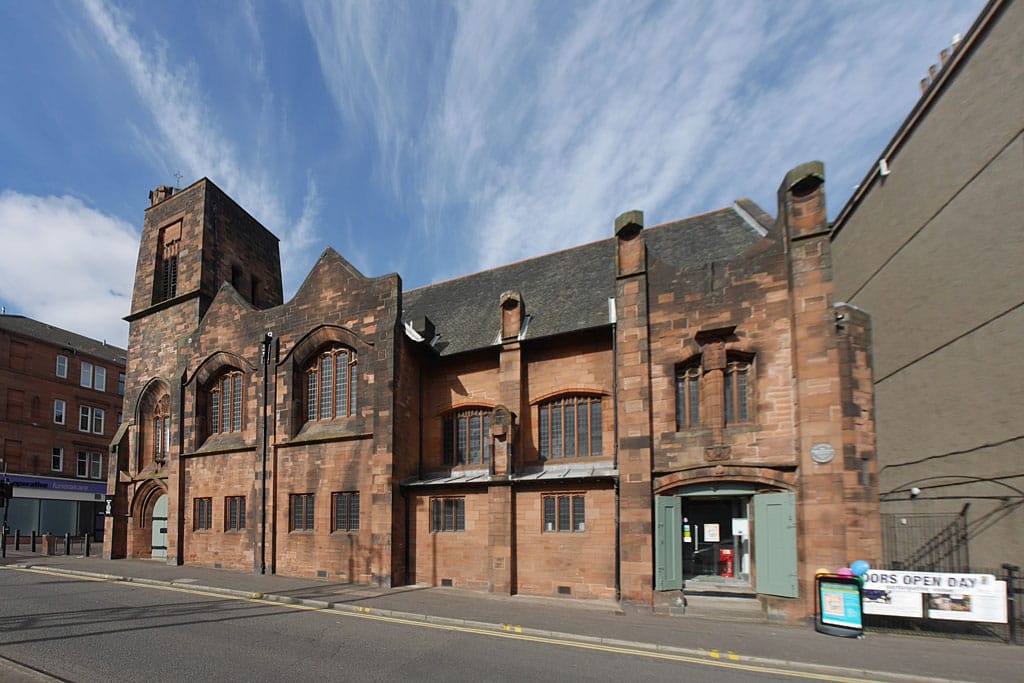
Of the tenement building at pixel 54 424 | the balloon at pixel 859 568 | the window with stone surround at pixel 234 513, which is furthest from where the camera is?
the tenement building at pixel 54 424

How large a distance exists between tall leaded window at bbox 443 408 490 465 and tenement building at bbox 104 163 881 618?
0.23ft

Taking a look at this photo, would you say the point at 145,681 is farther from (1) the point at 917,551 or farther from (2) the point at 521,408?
(1) the point at 917,551

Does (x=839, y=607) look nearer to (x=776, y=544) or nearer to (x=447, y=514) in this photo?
(x=776, y=544)

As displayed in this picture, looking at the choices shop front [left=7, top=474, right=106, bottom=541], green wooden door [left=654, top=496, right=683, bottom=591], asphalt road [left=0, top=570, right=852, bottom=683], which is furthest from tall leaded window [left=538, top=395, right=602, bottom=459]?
shop front [left=7, top=474, right=106, bottom=541]

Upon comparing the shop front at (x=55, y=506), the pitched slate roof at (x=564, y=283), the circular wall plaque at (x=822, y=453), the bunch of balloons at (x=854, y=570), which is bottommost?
the shop front at (x=55, y=506)

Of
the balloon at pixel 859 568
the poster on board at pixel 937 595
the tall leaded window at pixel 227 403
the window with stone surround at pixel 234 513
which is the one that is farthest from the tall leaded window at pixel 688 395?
the tall leaded window at pixel 227 403

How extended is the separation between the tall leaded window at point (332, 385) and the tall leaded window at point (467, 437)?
3425 millimetres

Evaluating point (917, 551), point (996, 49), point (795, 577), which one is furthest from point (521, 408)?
point (996, 49)

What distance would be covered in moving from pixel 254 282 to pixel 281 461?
41.3ft

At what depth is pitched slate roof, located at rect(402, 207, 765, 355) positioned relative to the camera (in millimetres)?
16828

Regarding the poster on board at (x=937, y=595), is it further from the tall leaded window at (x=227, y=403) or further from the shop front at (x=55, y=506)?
the shop front at (x=55, y=506)

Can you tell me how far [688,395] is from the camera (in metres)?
14.2

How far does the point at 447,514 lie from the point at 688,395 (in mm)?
8045

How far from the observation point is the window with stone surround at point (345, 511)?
18156mm
